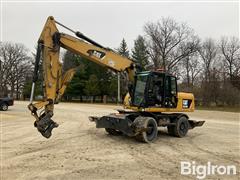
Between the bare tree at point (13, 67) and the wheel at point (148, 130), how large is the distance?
63.2 m

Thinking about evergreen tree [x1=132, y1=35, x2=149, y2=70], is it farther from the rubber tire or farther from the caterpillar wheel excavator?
the caterpillar wheel excavator

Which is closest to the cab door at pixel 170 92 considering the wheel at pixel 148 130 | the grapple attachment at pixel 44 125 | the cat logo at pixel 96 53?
the wheel at pixel 148 130

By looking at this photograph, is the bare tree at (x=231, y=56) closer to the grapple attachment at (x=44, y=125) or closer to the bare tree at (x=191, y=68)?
the bare tree at (x=191, y=68)

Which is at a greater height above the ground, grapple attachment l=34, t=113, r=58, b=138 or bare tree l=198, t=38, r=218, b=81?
bare tree l=198, t=38, r=218, b=81

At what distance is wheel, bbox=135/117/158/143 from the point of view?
38.7 feet

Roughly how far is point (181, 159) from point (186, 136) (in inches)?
196

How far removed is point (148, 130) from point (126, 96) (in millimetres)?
2221

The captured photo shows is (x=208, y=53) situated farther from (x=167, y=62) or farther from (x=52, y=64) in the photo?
(x=52, y=64)

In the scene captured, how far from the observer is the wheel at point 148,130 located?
11.8 m

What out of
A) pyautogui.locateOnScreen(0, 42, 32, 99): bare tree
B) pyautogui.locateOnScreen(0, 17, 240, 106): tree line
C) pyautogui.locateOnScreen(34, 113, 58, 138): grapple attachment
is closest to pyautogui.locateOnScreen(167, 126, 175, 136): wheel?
pyautogui.locateOnScreen(34, 113, 58, 138): grapple attachment

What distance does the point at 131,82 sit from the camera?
1320cm

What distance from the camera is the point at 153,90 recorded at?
13000 millimetres

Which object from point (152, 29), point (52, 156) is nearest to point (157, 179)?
point (52, 156)

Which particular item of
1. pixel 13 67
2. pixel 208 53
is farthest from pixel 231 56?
pixel 13 67
